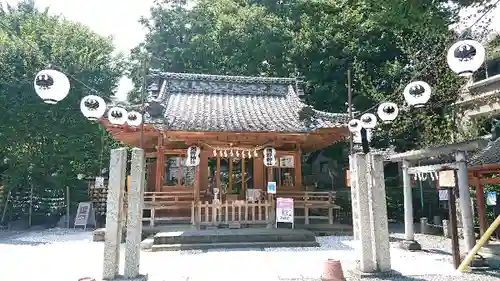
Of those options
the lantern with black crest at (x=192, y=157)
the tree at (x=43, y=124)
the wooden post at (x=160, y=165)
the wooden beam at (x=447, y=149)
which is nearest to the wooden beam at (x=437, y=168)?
the wooden beam at (x=447, y=149)

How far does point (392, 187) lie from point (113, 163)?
16.1m

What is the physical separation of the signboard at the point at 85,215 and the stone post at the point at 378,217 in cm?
1372

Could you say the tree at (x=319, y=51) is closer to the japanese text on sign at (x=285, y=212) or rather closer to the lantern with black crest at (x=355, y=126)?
the lantern with black crest at (x=355, y=126)

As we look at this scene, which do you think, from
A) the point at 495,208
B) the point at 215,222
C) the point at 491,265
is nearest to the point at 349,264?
the point at 491,265

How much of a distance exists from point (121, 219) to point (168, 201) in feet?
21.2

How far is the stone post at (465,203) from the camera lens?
764 centimetres

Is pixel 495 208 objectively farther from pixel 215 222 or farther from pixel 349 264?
pixel 215 222

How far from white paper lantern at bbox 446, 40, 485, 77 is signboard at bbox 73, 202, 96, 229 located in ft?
52.1

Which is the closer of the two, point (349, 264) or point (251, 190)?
point (349, 264)

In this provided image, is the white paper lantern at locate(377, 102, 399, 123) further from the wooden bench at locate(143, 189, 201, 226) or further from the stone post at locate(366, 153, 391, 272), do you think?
the wooden bench at locate(143, 189, 201, 226)

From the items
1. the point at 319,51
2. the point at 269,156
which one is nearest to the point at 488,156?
the point at 269,156

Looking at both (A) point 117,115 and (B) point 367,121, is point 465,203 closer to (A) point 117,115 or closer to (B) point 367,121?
(B) point 367,121

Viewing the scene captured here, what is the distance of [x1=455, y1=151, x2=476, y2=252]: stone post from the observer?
764 cm

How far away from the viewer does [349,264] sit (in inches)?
319
